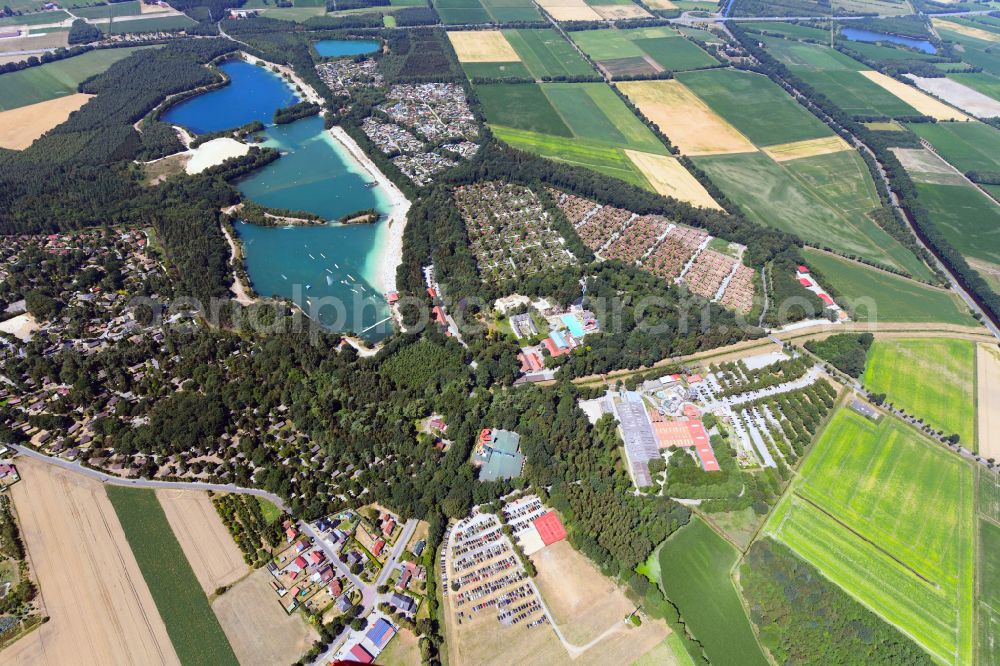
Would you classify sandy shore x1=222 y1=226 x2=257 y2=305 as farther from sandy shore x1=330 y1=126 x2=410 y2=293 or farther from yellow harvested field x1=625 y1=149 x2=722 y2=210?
yellow harvested field x1=625 y1=149 x2=722 y2=210

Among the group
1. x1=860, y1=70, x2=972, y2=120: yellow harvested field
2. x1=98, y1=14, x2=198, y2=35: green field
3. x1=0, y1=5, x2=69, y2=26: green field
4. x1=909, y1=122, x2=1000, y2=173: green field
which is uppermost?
x1=0, y1=5, x2=69, y2=26: green field

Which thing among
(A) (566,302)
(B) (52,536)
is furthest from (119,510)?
(A) (566,302)

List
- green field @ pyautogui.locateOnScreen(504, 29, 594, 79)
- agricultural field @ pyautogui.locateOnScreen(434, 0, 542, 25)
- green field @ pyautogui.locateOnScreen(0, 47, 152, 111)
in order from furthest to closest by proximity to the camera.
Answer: agricultural field @ pyautogui.locateOnScreen(434, 0, 542, 25) < green field @ pyautogui.locateOnScreen(504, 29, 594, 79) < green field @ pyautogui.locateOnScreen(0, 47, 152, 111)

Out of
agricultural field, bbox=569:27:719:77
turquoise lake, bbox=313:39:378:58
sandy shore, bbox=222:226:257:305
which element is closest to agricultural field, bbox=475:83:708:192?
agricultural field, bbox=569:27:719:77

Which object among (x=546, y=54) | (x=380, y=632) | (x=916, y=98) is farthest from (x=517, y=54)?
(x=380, y=632)

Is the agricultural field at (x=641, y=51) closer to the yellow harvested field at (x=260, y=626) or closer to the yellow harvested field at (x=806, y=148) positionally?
the yellow harvested field at (x=806, y=148)

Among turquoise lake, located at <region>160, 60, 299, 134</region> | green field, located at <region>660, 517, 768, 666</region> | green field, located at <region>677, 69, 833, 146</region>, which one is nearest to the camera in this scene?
green field, located at <region>660, 517, 768, 666</region>

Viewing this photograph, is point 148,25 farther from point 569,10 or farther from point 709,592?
point 709,592

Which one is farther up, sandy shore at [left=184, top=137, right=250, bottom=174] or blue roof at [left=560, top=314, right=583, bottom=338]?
sandy shore at [left=184, top=137, right=250, bottom=174]
